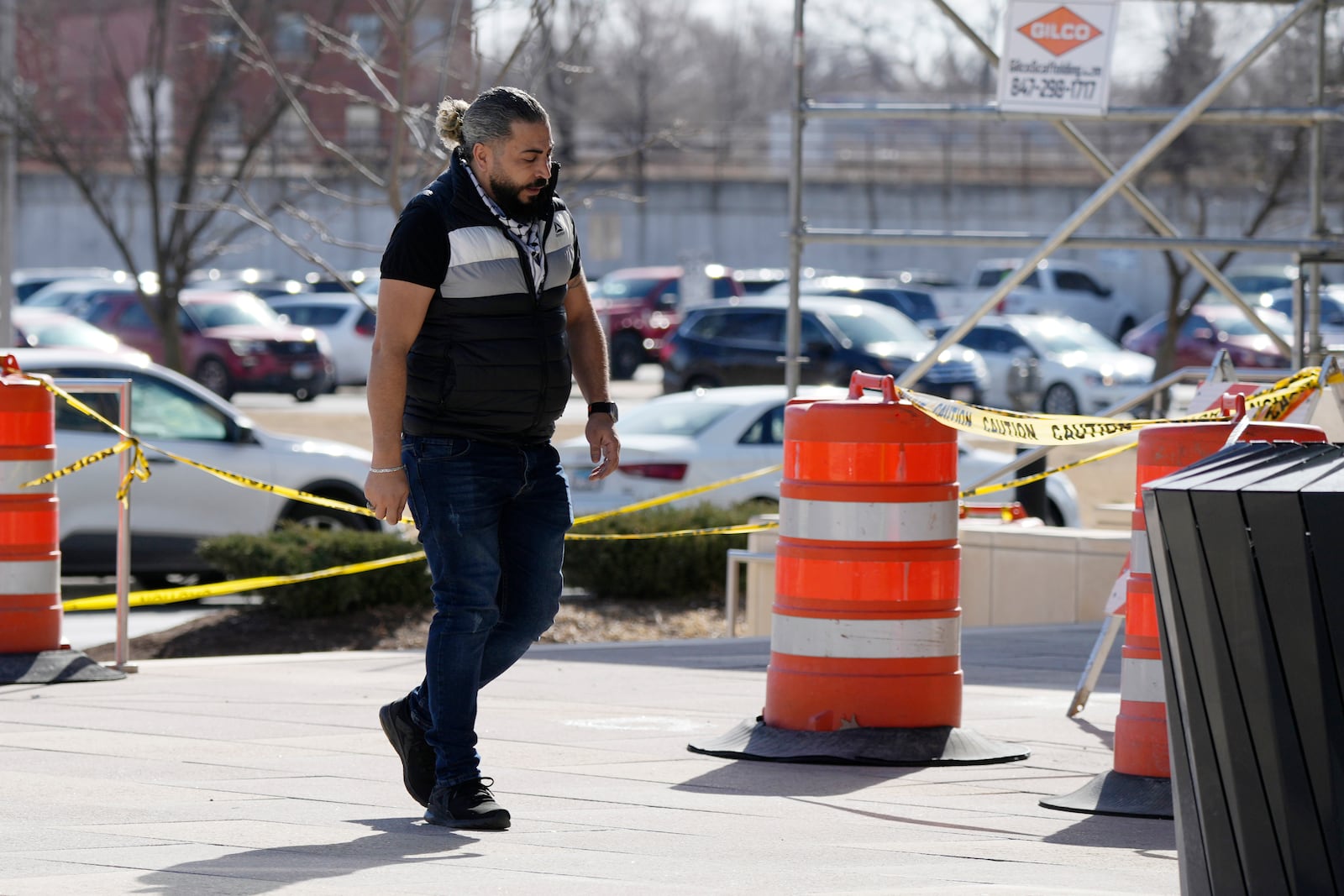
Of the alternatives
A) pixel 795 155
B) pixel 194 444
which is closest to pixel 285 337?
pixel 194 444

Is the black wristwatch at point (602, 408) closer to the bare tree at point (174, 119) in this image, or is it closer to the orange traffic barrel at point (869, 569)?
the orange traffic barrel at point (869, 569)

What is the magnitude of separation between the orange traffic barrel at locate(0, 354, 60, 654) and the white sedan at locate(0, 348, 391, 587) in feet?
14.4

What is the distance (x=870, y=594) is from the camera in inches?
259

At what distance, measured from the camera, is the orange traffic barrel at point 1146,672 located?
18.9 feet

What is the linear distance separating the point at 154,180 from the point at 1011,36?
11.3m

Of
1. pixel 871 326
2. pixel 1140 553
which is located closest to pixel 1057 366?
pixel 871 326

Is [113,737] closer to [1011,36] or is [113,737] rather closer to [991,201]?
[1011,36]

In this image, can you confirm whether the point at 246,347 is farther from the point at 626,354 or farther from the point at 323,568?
the point at 323,568

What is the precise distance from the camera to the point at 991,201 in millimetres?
50250

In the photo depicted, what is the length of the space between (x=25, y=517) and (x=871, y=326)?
770 inches

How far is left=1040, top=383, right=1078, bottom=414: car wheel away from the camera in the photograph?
3019cm

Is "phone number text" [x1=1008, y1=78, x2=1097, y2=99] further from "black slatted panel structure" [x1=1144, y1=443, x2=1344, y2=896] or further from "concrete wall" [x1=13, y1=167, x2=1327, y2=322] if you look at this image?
"concrete wall" [x1=13, y1=167, x2=1327, y2=322]

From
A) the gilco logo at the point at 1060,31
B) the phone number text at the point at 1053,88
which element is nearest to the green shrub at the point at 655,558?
the phone number text at the point at 1053,88

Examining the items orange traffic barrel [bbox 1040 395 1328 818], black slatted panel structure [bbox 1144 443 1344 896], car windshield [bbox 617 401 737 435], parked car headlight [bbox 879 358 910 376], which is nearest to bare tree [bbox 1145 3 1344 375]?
parked car headlight [bbox 879 358 910 376]
